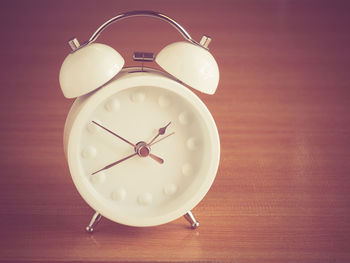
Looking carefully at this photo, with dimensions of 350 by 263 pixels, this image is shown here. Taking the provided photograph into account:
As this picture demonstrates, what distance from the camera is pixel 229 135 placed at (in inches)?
57.7

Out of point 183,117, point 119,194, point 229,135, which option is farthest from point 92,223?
point 229,135

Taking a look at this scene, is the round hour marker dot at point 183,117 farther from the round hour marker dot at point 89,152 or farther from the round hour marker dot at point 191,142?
the round hour marker dot at point 89,152

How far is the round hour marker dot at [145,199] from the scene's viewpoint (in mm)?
1094

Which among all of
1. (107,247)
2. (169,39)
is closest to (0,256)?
(107,247)

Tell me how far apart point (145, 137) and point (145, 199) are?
0.43 feet

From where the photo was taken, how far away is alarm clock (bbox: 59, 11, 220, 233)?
1.01 metres

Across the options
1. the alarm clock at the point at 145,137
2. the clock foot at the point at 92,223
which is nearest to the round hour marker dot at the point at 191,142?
the alarm clock at the point at 145,137

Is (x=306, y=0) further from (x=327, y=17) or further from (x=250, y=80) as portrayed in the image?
(x=250, y=80)

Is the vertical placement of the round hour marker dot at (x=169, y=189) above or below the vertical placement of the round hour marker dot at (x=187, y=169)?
below

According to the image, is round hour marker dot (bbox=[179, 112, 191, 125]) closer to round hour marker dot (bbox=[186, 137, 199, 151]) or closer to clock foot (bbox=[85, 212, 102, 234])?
round hour marker dot (bbox=[186, 137, 199, 151])

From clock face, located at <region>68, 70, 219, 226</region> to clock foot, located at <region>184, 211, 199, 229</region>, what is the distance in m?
0.03

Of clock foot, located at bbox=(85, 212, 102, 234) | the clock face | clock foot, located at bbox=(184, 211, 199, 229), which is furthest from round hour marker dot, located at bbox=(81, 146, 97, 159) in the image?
clock foot, located at bbox=(184, 211, 199, 229)

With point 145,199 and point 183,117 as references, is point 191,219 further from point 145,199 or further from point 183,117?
point 183,117

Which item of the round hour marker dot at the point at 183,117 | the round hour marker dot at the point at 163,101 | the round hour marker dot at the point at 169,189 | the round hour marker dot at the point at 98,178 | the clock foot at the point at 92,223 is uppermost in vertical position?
the round hour marker dot at the point at 163,101
